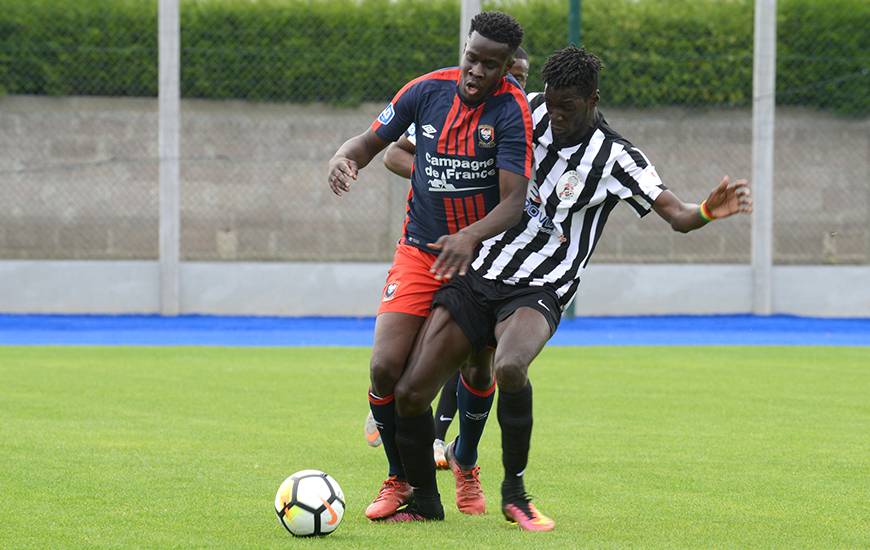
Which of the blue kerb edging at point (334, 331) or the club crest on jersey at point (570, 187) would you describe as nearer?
the club crest on jersey at point (570, 187)

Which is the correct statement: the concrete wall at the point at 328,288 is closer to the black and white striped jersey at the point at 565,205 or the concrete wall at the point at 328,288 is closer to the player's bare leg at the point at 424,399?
the black and white striped jersey at the point at 565,205

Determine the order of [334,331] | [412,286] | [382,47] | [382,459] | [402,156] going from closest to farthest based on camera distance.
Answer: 1. [412,286]
2. [402,156]
3. [382,459]
4. [334,331]
5. [382,47]

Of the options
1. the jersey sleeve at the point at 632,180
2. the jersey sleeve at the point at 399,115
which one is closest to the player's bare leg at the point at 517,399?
the jersey sleeve at the point at 632,180

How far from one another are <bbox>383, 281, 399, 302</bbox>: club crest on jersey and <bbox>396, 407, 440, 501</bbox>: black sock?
554 mm

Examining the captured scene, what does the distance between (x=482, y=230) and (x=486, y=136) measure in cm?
48

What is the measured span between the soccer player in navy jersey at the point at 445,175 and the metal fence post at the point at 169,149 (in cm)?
1149

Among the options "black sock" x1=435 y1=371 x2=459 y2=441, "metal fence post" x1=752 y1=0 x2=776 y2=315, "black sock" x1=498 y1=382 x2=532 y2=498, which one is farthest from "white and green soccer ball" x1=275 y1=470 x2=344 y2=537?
"metal fence post" x1=752 y1=0 x2=776 y2=315

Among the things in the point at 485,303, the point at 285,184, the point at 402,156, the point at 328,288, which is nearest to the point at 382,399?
the point at 485,303

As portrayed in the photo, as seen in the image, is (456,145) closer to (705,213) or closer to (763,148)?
(705,213)

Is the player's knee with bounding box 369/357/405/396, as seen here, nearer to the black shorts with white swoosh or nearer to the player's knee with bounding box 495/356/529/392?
the black shorts with white swoosh

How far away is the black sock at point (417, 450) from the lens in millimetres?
6180

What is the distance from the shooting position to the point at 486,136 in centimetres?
618

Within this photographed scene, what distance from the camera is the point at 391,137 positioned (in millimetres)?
6488

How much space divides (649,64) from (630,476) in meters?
11.8
